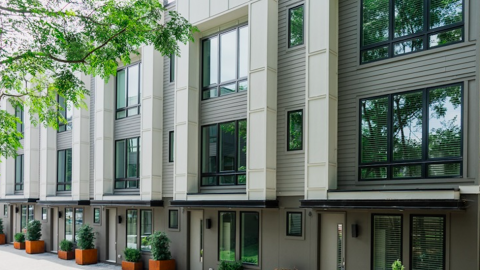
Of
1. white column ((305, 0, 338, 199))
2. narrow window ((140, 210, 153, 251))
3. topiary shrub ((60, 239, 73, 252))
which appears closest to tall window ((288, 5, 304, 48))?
white column ((305, 0, 338, 199))

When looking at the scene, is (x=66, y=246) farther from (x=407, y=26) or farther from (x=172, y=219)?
(x=407, y=26)

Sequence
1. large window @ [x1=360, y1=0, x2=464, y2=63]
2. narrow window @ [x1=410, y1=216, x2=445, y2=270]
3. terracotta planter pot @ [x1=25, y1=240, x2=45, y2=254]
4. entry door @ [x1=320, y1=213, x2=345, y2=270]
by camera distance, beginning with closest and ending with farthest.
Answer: narrow window @ [x1=410, y1=216, x2=445, y2=270] < large window @ [x1=360, y1=0, x2=464, y2=63] < entry door @ [x1=320, y1=213, x2=345, y2=270] < terracotta planter pot @ [x1=25, y1=240, x2=45, y2=254]

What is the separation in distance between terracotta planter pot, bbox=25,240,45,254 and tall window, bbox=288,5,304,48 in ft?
55.0

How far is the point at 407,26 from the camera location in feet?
35.5

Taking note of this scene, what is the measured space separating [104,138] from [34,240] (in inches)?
296

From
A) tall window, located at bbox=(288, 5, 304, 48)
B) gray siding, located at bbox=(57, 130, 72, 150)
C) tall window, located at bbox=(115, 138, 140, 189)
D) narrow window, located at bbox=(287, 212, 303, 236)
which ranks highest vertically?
tall window, located at bbox=(288, 5, 304, 48)

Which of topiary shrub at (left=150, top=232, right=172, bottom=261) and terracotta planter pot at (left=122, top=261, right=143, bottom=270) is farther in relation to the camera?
terracotta planter pot at (left=122, top=261, right=143, bottom=270)

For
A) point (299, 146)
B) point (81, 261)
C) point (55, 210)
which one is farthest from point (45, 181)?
point (299, 146)

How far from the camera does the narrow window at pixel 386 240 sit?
10352 mm

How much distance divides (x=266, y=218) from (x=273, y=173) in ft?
4.47

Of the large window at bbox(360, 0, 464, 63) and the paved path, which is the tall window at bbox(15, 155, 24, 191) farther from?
the large window at bbox(360, 0, 464, 63)

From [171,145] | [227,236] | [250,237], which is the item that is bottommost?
[227,236]

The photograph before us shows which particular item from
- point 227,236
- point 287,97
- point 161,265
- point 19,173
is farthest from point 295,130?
point 19,173

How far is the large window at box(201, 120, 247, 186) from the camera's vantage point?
1408cm
